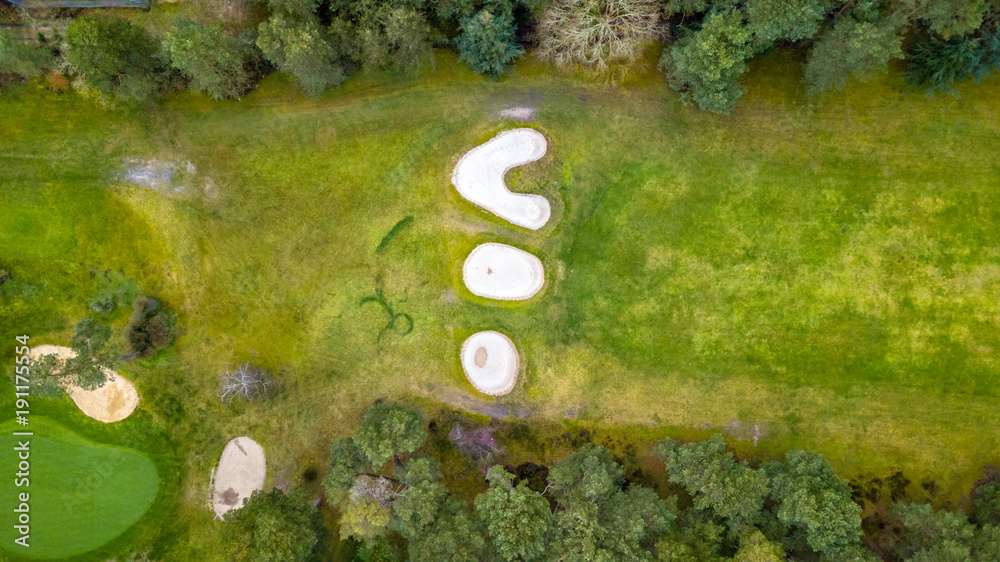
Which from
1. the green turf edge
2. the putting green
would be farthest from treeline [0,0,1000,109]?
the putting green

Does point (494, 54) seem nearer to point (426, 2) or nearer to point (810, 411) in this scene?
point (426, 2)

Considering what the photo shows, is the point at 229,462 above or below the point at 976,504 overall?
below

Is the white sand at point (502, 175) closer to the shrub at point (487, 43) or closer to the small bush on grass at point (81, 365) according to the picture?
the shrub at point (487, 43)

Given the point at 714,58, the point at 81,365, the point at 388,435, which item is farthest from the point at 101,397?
the point at 714,58

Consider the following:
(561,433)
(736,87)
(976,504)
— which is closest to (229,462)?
(561,433)

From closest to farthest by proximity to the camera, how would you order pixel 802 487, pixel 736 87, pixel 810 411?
pixel 802 487 < pixel 736 87 < pixel 810 411

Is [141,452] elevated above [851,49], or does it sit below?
below

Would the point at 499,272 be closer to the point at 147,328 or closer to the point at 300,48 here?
the point at 300,48

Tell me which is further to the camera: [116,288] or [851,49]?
[116,288]
